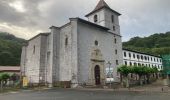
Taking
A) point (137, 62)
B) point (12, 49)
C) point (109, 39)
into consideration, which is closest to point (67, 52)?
point (109, 39)

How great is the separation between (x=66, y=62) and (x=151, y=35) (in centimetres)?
8311

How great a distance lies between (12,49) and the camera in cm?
8381

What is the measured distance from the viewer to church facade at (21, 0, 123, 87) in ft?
104

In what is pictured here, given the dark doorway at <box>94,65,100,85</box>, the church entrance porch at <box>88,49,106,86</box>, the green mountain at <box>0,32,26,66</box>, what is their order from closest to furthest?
the church entrance porch at <box>88,49,106,86</box>
the dark doorway at <box>94,65,100,85</box>
the green mountain at <box>0,32,26,66</box>

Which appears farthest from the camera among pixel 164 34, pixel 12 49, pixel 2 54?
pixel 164 34

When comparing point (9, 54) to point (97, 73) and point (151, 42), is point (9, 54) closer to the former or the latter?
point (97, 73)

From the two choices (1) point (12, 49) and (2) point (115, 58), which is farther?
(1) point (12, 49)

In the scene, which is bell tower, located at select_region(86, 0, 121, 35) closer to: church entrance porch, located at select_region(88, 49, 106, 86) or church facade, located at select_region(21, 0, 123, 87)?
church facade, located at select_region(21, 0, 123, 87)

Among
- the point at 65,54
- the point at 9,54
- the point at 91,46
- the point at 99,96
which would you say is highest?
the point at 9,54

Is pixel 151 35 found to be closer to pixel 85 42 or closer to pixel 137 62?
pixel 137 62

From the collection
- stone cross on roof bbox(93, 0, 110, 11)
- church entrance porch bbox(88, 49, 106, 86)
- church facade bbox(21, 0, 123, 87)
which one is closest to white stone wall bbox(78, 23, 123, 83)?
church facade bbox(21, 0, 123, 87)

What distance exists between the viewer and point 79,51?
104ft

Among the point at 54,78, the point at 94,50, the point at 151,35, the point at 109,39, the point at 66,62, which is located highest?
the point at 151,35

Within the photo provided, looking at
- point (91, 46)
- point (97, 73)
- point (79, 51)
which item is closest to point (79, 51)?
point (79, 51)
